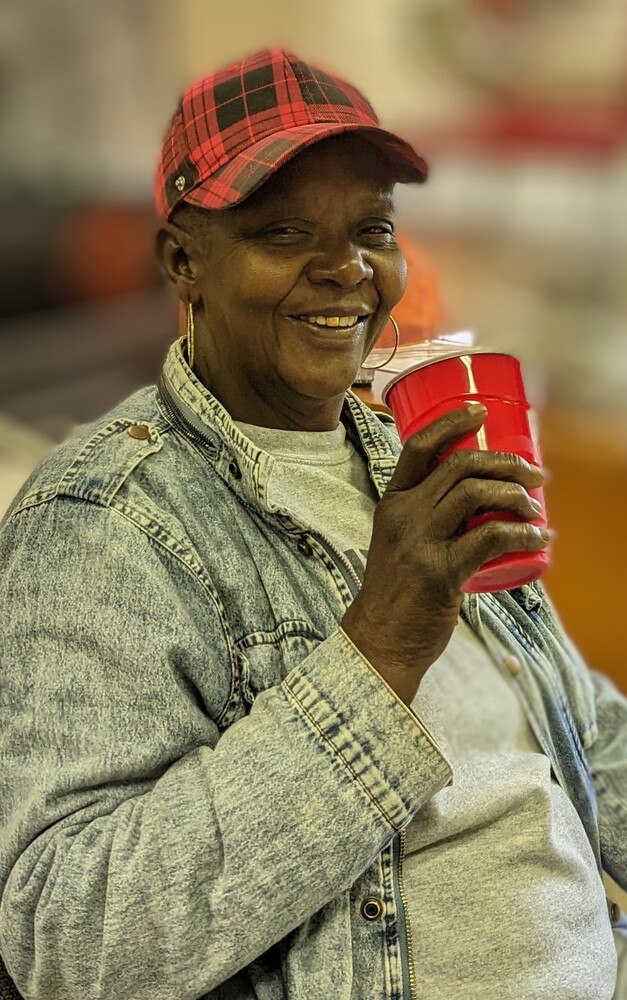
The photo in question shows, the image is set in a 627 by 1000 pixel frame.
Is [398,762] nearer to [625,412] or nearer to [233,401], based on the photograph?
[233,401]

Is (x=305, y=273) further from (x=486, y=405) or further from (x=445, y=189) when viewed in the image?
(x=445, y=189)

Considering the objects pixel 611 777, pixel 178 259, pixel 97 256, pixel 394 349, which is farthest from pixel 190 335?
pixel 97 256

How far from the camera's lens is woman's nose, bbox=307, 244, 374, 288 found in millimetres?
810

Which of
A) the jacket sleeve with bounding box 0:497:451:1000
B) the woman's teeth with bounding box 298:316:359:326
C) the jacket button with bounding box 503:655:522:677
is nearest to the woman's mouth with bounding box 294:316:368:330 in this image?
the woman's teeth with bounding box 298:316:359:326

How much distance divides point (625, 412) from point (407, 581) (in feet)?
6.11

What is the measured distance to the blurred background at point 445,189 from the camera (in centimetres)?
221

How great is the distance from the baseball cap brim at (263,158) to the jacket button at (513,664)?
421 mm

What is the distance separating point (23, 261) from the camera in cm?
331

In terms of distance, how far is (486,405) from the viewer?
0.75 metres

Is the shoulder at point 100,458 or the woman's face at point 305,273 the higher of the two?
the woman's face at point 305,273

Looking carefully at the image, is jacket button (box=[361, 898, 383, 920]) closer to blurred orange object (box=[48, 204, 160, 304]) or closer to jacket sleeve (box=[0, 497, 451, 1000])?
jacket sleeve (box=[0, 497, 451, 1000])

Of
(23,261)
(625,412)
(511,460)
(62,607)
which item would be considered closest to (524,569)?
(511,460)

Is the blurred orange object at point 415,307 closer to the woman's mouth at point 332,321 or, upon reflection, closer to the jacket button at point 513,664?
the woman's mouth at point 332,321

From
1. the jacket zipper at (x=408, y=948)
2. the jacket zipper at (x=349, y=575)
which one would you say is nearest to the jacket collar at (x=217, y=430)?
the jacket zipper at (x=349, y=575)
